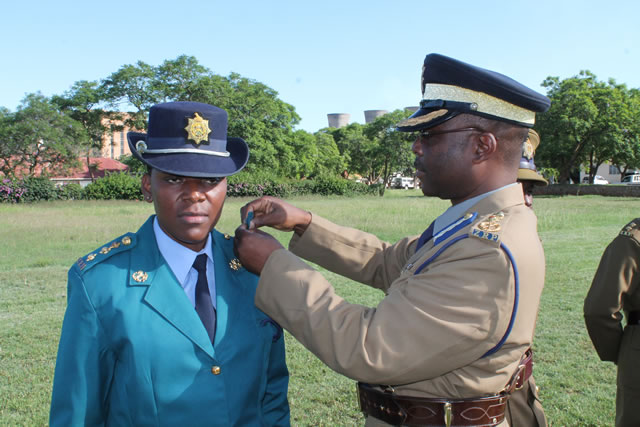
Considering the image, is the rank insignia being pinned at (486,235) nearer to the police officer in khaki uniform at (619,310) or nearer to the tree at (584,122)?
the police officer in khaki uniform at (619,310)

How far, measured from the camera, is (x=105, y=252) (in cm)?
215

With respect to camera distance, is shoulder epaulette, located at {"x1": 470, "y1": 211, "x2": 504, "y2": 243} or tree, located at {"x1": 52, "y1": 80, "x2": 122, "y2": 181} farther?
tree, located at {"x1": 52, "y1": 80, "x2": 122, "y2": 181}

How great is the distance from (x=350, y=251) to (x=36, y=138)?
164ft

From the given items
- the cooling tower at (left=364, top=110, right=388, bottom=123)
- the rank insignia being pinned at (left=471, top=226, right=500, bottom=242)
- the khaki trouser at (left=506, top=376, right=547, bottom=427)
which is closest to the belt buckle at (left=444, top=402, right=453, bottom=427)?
the rank insignia being pinned at (left=471, top=226, right=500, bottom=242)

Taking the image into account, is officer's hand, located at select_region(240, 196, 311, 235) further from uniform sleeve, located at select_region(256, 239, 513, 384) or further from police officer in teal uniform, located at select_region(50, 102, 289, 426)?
uniform sleeve, located at select_region(256, 239, 513, 384)

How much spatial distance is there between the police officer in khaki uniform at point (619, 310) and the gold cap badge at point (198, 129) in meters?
2.64

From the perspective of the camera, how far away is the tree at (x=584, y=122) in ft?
143

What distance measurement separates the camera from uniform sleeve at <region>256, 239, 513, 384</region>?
5.89 ft

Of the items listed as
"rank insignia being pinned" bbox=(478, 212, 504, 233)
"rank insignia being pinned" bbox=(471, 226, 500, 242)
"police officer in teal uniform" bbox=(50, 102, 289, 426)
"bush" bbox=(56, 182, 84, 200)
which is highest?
"rank insignia being pinned" bbox=(478, 212, 504, 233)

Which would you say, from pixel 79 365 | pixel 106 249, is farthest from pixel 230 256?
pixel 79 365

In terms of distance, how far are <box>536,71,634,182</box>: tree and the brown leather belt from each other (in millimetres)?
46504

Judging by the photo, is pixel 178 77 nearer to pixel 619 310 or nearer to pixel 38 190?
pixel 38 190

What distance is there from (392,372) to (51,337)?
21.0 ft

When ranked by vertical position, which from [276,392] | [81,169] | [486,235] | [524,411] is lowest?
[81,169]
